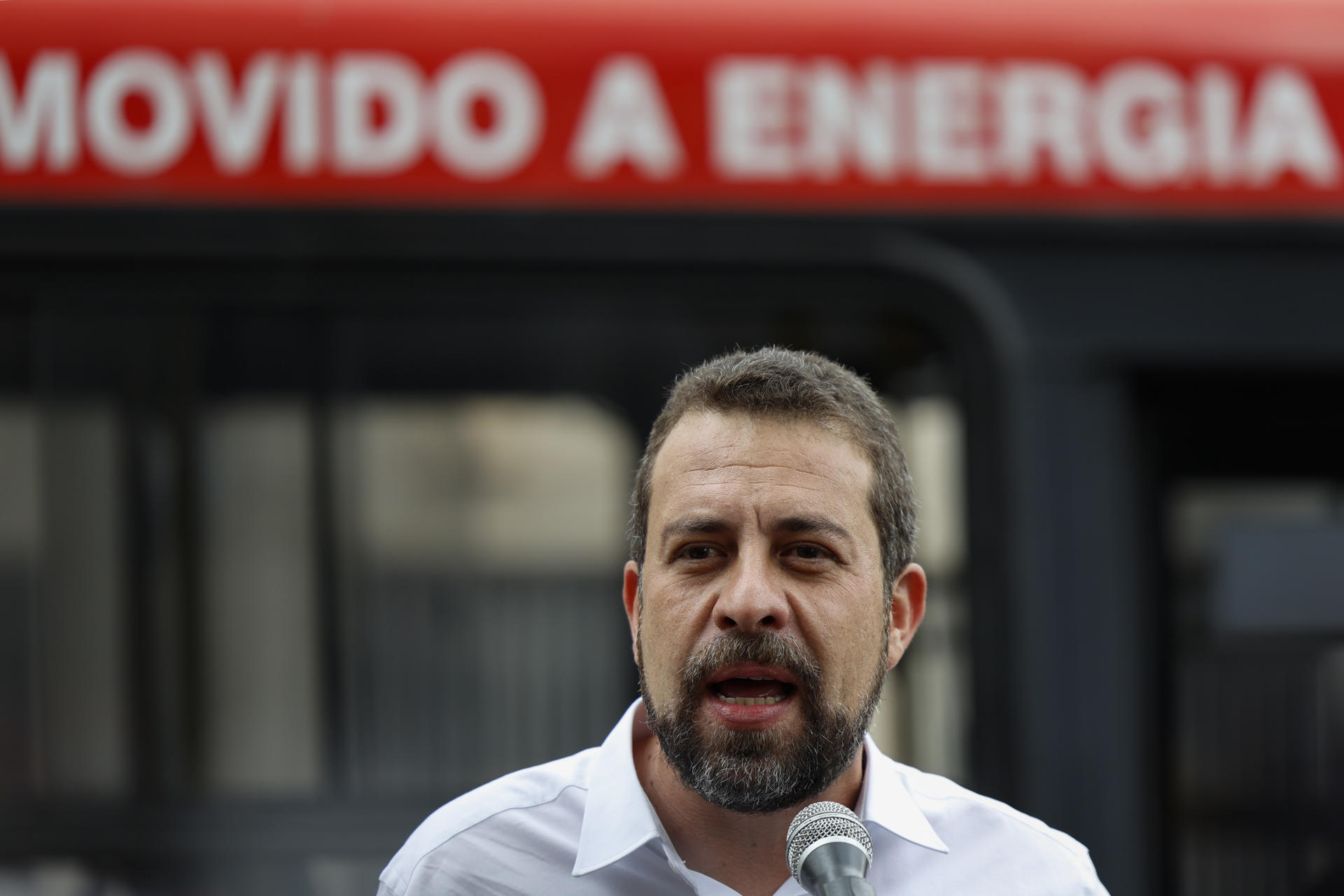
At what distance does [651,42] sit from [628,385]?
703mm

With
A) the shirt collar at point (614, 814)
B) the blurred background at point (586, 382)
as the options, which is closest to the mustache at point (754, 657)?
the shirt collar at point (614, 814)

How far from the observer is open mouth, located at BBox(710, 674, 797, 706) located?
1672 millimetres

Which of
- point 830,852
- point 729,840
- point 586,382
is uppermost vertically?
point 586,382

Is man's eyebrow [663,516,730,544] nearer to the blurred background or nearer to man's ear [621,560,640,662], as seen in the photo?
man's ear [621,560,640,662]

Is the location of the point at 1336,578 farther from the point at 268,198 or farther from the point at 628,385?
the point at 268,198

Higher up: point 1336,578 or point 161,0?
point 161,0

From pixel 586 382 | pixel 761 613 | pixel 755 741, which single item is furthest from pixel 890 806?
pixel 586 382

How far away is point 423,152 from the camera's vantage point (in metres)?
3.03

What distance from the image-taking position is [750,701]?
1.67 metres

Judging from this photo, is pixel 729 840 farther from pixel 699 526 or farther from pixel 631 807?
pixel 699 526

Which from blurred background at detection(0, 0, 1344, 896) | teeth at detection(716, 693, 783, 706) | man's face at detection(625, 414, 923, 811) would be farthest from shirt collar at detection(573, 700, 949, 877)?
blurred background at detection(0, 0, 1344, 896)

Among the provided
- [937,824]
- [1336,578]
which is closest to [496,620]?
[937,824]

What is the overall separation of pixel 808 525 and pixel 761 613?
0.43 feet

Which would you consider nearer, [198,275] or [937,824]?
[937,824]
